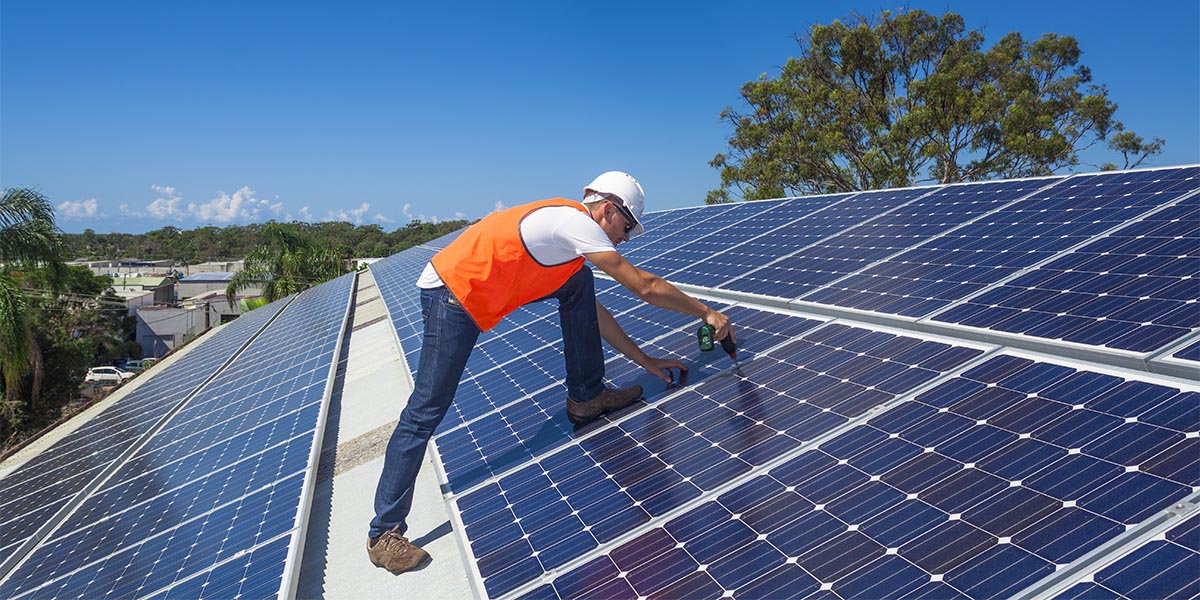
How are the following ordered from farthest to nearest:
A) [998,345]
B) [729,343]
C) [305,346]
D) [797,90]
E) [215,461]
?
1. [797,90]
2. [305,346]
3. [215,461]
4. [729,343]
5. [998,345]

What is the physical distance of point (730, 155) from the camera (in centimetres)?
4788

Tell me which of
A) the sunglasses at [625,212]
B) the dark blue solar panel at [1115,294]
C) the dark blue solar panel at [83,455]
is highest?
the sunglasses at [625,212]

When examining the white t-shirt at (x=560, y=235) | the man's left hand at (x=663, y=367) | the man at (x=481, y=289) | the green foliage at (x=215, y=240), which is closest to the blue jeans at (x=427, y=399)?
the man at (x=481, y=289)

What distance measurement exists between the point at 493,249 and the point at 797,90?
43140mm

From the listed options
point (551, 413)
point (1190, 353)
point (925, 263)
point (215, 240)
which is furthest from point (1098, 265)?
point (215, 240)

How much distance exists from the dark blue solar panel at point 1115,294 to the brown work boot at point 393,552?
4.35 m

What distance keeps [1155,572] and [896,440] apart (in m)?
1.50

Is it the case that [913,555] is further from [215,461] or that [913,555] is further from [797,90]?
[797,90]

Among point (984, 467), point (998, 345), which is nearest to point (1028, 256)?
point (998, 345)

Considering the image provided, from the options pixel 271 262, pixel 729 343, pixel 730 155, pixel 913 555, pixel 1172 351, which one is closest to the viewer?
pixel 913 555

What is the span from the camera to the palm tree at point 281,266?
51094mm

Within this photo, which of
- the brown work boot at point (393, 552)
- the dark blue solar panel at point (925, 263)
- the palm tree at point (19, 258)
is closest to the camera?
the brown work boot at point (393, 552)

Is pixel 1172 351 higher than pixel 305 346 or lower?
higher

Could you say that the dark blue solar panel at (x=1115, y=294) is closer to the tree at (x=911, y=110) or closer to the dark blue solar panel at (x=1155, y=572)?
the dark blue solar panel at (x=1155, y=572)
